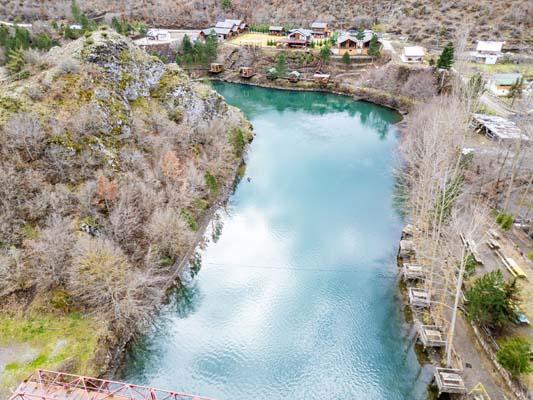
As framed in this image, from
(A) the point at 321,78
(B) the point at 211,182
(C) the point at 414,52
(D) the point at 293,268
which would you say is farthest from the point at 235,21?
(D) the point at 293,268

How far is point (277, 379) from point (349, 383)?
544 centimetres

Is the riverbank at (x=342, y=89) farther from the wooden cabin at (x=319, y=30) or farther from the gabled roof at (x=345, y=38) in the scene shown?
the wooden cabin at (x=319, y=30)

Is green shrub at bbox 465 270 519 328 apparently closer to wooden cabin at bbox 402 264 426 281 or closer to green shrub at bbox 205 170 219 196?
wooden cabin at bbox 402 264 426 281

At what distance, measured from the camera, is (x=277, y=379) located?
29.9 metres

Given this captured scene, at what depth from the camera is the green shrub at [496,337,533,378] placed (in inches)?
978

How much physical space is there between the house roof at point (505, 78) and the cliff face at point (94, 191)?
49.1 metres

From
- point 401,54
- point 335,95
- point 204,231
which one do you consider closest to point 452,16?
point 401,54

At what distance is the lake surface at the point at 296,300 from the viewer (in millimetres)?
29906

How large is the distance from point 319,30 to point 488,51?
140 ft

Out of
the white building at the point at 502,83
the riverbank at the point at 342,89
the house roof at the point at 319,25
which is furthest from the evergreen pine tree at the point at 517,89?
the house roof at the point at 319,25

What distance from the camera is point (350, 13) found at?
371 feet

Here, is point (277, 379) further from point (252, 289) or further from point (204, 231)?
point (204, 231)

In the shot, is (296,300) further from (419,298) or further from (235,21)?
(235,21)

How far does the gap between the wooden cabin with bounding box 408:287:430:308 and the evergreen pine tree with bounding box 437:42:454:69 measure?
53705mm
